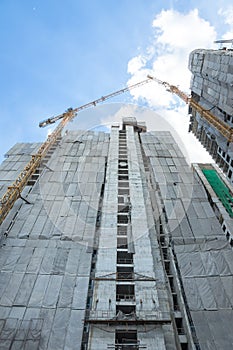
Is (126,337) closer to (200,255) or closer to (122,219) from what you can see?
(200,255)

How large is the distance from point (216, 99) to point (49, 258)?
30.0 metres

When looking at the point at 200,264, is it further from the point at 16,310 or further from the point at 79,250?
the point at 16,310

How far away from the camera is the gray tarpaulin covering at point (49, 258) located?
56.0ft

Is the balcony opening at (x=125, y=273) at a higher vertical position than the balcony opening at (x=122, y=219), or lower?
lower

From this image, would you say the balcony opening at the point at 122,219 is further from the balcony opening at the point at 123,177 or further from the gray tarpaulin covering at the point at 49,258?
the balcony opening at the point at 123,177

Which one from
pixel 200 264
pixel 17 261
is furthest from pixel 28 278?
pixel 200 264

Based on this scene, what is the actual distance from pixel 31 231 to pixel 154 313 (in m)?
13.3

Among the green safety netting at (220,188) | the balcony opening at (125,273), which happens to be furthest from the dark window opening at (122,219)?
the green safety netting at (220,188)

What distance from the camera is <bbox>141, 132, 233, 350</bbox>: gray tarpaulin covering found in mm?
17453

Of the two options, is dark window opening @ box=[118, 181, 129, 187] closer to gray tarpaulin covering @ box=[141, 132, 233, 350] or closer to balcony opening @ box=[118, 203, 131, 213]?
gray tarpaulin covering @ box=[141, 132, 233, 350]

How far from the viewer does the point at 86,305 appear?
739 inches

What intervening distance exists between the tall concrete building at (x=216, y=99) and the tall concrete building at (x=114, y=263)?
6.35 m

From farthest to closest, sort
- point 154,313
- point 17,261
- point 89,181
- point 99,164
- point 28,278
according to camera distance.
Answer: point 99,164 → point 89,181 → point 17,261 → point 28,278 → point 154,313

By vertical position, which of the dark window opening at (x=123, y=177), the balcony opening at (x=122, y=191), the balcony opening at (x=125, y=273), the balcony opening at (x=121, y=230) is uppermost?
the dark window opening at (x=123, y=177)
